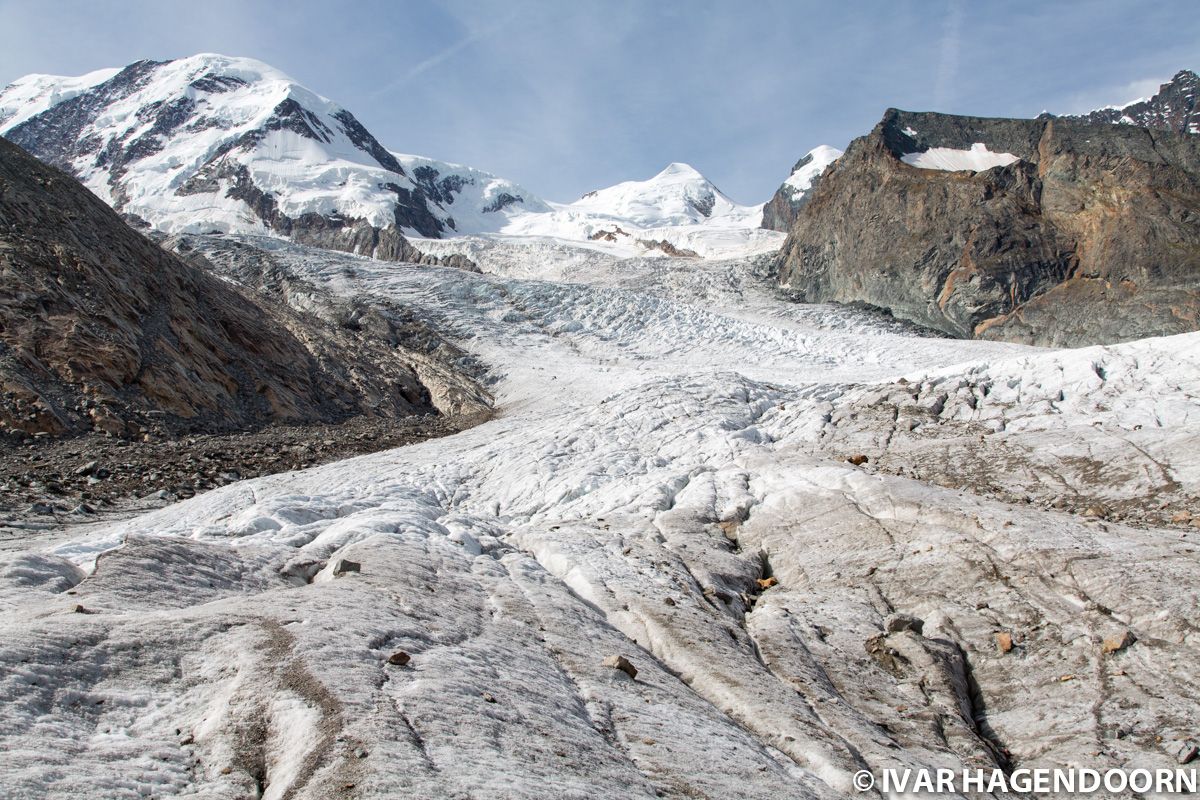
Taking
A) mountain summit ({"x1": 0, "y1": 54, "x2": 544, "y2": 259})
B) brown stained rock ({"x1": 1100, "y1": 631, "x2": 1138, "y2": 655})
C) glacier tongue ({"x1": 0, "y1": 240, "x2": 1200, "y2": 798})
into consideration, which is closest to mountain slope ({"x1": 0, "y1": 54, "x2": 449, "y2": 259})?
mountain summit ({"x1": 0, "y1": 54, "x2": 544, "y2": 259})

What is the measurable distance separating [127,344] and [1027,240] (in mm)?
52151

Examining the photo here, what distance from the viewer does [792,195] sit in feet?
465

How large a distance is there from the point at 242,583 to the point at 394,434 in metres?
14.2

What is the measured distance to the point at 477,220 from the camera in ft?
447

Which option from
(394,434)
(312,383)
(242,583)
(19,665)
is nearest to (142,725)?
(19,665)

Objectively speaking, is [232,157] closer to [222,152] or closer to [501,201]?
[222,152]

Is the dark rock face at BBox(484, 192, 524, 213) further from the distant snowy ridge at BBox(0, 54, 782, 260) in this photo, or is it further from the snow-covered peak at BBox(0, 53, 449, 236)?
the snow-covered peak at BBox(0, 53, 449, 236)

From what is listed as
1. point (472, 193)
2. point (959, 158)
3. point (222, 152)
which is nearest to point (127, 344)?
point (959, 158)

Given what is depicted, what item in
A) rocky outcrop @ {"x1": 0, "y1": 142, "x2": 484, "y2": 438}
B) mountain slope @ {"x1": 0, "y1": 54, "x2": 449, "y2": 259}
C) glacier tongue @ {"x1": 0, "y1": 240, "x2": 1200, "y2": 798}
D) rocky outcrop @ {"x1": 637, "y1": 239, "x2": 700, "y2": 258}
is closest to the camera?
glacier tongue @ {"x1": 0, "y1": 240, "x2": 1200, "y2": 798}

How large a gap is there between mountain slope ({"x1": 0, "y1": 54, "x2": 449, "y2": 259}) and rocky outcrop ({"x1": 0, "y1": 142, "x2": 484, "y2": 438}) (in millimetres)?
57916

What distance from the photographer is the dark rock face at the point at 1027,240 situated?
150ft

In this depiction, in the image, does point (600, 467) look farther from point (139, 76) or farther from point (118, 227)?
point (139, 76)

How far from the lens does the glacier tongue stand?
186 inches

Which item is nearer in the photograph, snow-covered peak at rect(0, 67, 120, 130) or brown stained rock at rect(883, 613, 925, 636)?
brown stained rock at rect(883, 613, 925, 636)
